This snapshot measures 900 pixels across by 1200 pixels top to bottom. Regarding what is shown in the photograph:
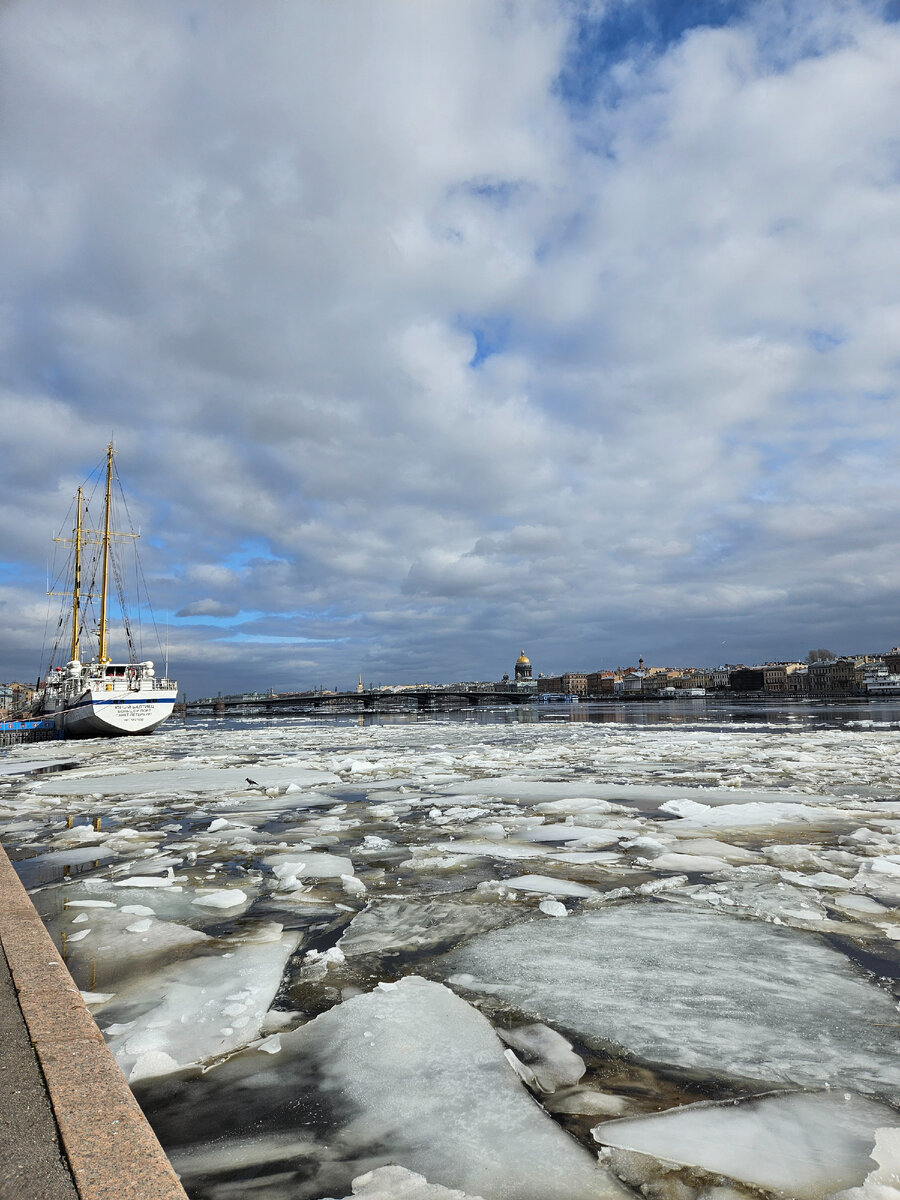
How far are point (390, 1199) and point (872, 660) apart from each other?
660ft

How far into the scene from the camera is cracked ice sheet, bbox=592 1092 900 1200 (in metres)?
2.10

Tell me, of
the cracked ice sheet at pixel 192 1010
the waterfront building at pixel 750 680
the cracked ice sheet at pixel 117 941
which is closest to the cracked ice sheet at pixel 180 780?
the cracked ice sheet at pixel 117 941

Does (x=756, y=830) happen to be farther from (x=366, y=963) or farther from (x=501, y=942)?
(x=366, y=963)

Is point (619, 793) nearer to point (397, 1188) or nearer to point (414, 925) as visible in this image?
point (414, 925)

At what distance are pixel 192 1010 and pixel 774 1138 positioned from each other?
2.65 meters

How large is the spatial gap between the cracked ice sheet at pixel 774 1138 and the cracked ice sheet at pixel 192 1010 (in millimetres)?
1762

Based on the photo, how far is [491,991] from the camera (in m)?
3.49

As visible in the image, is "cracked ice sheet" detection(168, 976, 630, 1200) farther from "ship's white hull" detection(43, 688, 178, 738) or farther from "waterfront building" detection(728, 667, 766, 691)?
"waterfront building" detection(728, 667, 766, 691)

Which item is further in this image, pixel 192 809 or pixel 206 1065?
pixel 192 809

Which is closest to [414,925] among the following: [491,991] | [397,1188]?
[491,991]

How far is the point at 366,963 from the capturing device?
3.87 m

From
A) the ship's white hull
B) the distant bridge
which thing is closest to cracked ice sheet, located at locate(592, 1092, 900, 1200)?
the ship's white hull

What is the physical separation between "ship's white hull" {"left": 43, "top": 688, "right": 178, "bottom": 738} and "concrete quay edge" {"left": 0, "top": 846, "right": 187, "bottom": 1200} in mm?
37766

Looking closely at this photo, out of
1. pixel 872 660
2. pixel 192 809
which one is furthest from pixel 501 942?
pixel 872 660
